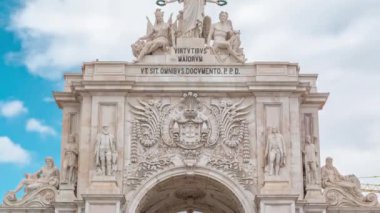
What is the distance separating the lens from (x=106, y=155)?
3553 centimetres

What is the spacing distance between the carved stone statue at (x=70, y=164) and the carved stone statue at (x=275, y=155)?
701 cm

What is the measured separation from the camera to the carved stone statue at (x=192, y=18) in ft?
126

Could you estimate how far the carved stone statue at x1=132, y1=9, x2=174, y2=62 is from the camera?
124 ft

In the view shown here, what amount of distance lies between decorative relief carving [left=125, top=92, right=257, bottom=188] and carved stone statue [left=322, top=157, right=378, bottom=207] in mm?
3065

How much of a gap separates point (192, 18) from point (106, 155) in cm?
675

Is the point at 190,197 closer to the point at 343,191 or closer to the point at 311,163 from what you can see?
the point at 311,163

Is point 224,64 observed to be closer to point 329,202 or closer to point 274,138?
point 274,138

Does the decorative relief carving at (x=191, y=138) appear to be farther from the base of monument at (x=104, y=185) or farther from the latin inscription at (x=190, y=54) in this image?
the latin inscription at (x=190, y=54)

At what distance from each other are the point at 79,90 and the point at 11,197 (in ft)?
15.2

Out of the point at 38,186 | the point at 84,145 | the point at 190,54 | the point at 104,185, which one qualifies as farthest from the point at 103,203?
the point at 190,54

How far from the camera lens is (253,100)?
36.8 metres

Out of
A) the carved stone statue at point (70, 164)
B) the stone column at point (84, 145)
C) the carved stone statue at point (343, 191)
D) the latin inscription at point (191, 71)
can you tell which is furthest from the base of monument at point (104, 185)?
the carved stone statue at point (343, 191)

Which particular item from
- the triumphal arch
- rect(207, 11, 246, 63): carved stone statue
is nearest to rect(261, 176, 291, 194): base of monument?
the triumphal arch

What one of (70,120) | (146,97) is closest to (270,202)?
(146,97)
